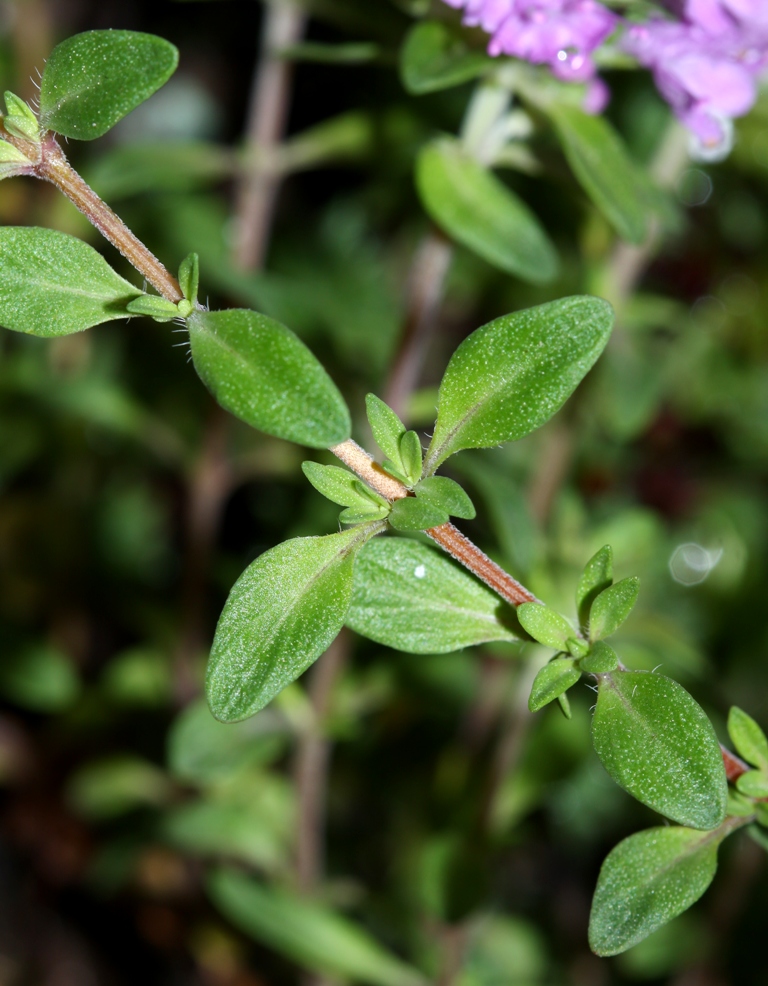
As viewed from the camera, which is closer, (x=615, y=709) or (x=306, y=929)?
(x=615, y=709)

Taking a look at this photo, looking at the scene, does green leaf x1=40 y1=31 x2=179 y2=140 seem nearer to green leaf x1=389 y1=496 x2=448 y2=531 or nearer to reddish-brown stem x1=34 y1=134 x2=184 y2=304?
reddish-brown stem x1=34 y1=134 x2=184 y2=304

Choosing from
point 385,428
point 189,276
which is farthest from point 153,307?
point 385,428

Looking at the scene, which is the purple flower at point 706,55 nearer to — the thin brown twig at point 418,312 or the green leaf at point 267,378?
the thin brown twig at point 418,312

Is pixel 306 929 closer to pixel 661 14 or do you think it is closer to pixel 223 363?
pixel 223 363

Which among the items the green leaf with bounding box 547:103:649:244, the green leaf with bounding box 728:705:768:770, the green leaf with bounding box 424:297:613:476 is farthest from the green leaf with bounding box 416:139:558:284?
the green leaf with bounding box 728:705:768:770

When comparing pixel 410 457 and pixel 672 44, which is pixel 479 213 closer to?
pixel 672 44

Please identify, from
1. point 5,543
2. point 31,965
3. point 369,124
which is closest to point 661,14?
point 369,124
